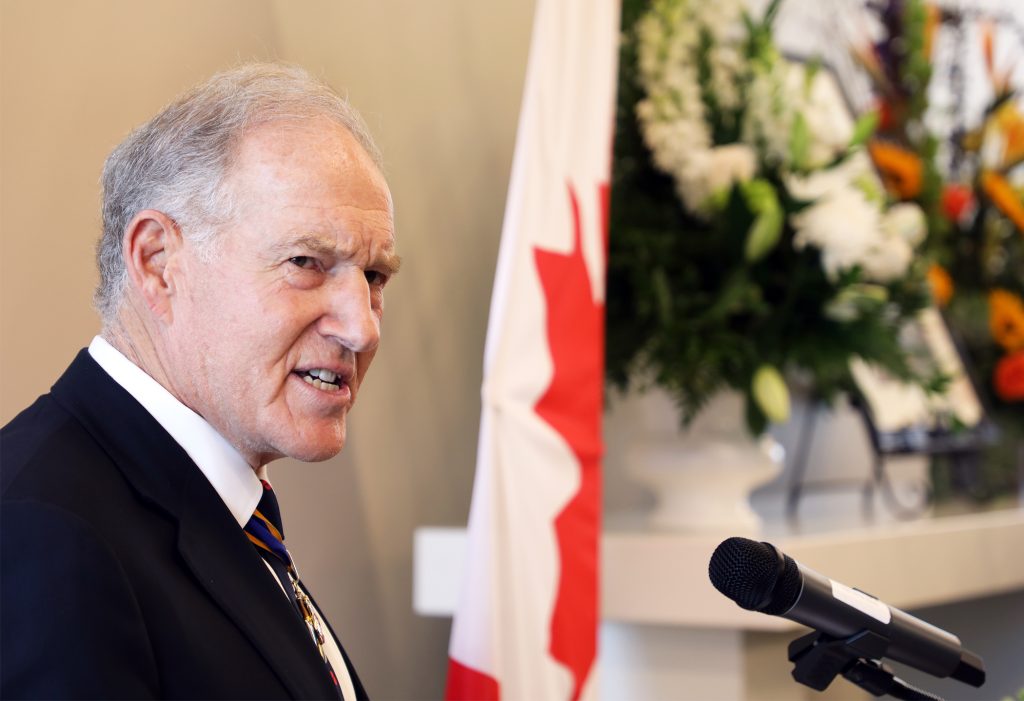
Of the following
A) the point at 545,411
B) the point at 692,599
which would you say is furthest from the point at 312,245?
the point at 692,599

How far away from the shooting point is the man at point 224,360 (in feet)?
3.19

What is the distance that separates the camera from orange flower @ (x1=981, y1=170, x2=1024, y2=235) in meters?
3.72

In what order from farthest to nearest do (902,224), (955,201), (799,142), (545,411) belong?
(955,201), (902,224), (799,142), (545,411)

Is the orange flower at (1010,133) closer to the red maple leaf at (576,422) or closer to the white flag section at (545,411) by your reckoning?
the white flag section at (545,411)

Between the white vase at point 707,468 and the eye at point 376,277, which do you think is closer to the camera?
the eye at point 376,277

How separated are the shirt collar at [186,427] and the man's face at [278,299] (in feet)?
0.04

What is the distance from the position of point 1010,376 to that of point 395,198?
228 cm

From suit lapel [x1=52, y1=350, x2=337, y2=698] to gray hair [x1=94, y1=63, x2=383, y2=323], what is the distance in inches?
4.9

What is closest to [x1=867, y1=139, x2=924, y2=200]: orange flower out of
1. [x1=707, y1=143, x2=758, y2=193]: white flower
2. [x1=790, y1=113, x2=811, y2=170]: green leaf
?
[x1=790, y1=113, x2=811, y2=170]: green leaf

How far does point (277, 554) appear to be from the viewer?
3.80ft

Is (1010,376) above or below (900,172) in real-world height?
below

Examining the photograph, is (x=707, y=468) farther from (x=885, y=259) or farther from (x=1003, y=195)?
(x=1003, y=195)

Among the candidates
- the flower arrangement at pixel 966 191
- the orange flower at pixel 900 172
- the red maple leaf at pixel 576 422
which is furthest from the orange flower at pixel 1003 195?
the red maple leaf at pixel 576 422

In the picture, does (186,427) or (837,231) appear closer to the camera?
(186,427)
